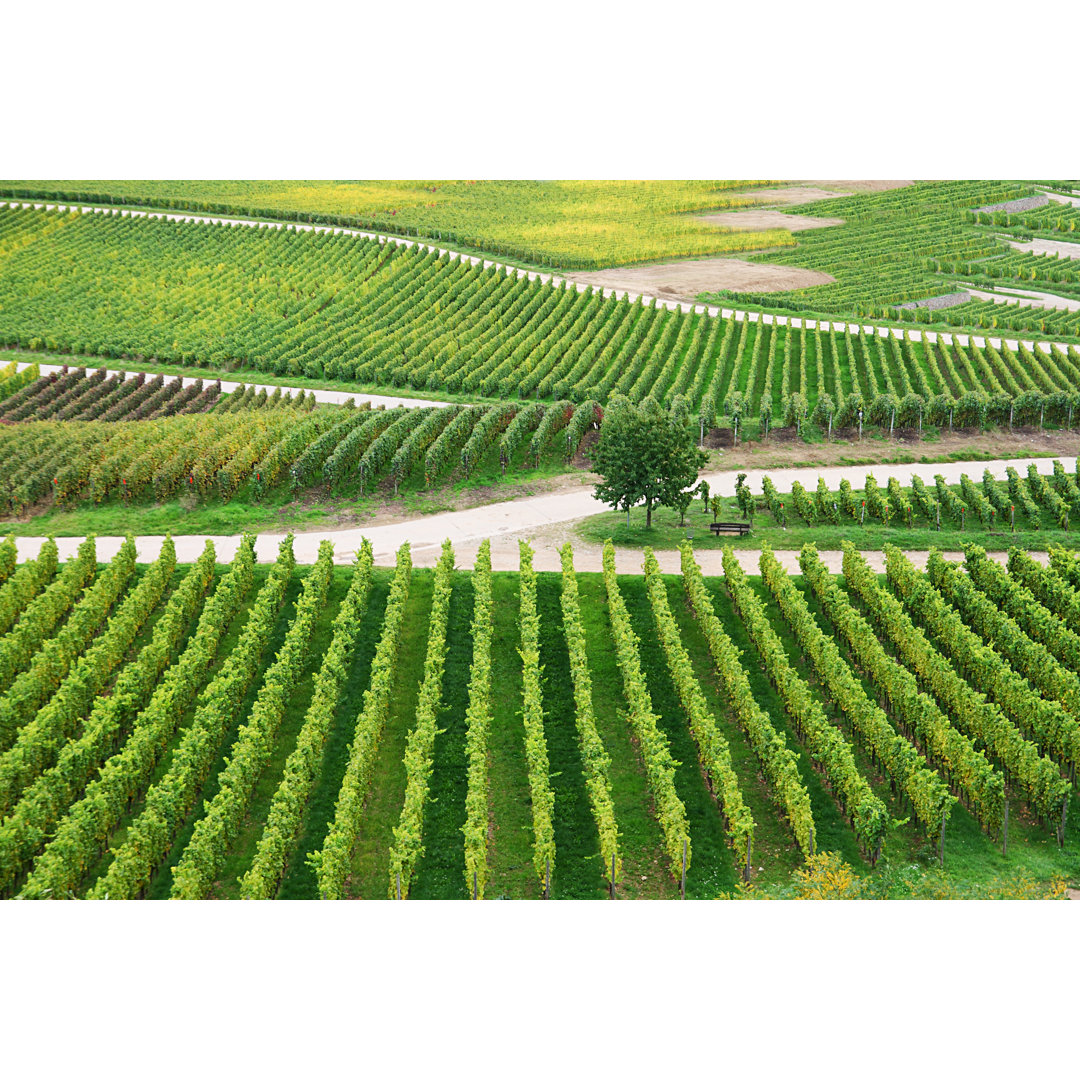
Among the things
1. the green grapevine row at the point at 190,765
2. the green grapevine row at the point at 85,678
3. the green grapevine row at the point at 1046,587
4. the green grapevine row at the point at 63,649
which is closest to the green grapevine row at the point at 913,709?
the green grapevine row at the point at 1046,587

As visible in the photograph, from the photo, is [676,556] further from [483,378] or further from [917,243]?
[917,243]

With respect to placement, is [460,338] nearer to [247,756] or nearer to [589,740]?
[589,740]

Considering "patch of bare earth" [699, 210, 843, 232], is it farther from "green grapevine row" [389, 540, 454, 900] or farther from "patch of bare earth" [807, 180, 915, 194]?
"green grapevine row" [389, 540, 454, 900]

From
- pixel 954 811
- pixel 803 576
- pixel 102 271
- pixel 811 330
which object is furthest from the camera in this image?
pixel 102 271

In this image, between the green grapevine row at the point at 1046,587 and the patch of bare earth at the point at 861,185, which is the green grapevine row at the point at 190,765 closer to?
the green grapevine row at the point at 1046,587
